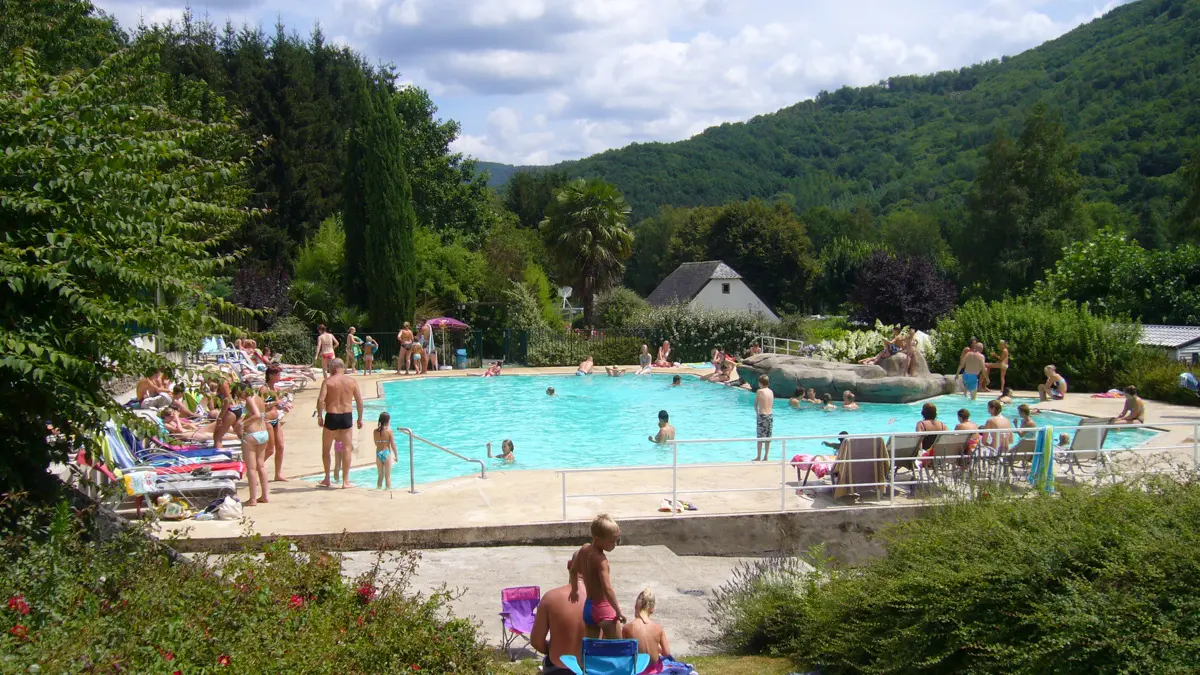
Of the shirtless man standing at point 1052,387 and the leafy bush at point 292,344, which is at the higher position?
the leafy bush at point 292,344

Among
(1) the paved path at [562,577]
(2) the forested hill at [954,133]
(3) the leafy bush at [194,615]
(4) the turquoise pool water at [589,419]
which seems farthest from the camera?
(2) the forested hill at [954,133]

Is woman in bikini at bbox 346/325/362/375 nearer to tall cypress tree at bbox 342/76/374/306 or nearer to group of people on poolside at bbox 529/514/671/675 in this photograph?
tall cypress tree at bbox 342/76/374/306

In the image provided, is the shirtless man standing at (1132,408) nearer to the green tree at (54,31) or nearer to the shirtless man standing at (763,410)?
the shirtless man standing at (763,410)

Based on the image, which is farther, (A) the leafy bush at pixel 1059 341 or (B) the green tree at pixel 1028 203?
(B) the green tree at pixel 1028 203

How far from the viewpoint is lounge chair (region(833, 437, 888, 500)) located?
35.3 ft

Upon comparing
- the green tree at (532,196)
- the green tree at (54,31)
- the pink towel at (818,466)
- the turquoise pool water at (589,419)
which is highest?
the green tree at (532,196)

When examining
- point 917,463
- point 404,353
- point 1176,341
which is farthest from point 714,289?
point 917,463

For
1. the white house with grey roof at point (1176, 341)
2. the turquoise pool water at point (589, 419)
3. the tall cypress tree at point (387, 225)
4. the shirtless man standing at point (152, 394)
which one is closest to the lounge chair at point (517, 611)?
the turquoise pool water at point (589, 419)

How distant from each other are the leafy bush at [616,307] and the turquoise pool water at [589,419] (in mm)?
11755

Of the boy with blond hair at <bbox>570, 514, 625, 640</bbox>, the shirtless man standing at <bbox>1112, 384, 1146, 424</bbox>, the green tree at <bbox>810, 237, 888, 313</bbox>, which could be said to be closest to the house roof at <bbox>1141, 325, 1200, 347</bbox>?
the shirtless man standing at <bbox>1112, 384, 1146, 424</bbox>

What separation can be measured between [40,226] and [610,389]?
64.3 ft

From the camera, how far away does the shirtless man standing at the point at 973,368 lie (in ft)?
67.6

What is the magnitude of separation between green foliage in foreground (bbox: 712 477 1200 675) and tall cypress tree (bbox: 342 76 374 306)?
1021 inches

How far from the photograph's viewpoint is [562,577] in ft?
27.7
